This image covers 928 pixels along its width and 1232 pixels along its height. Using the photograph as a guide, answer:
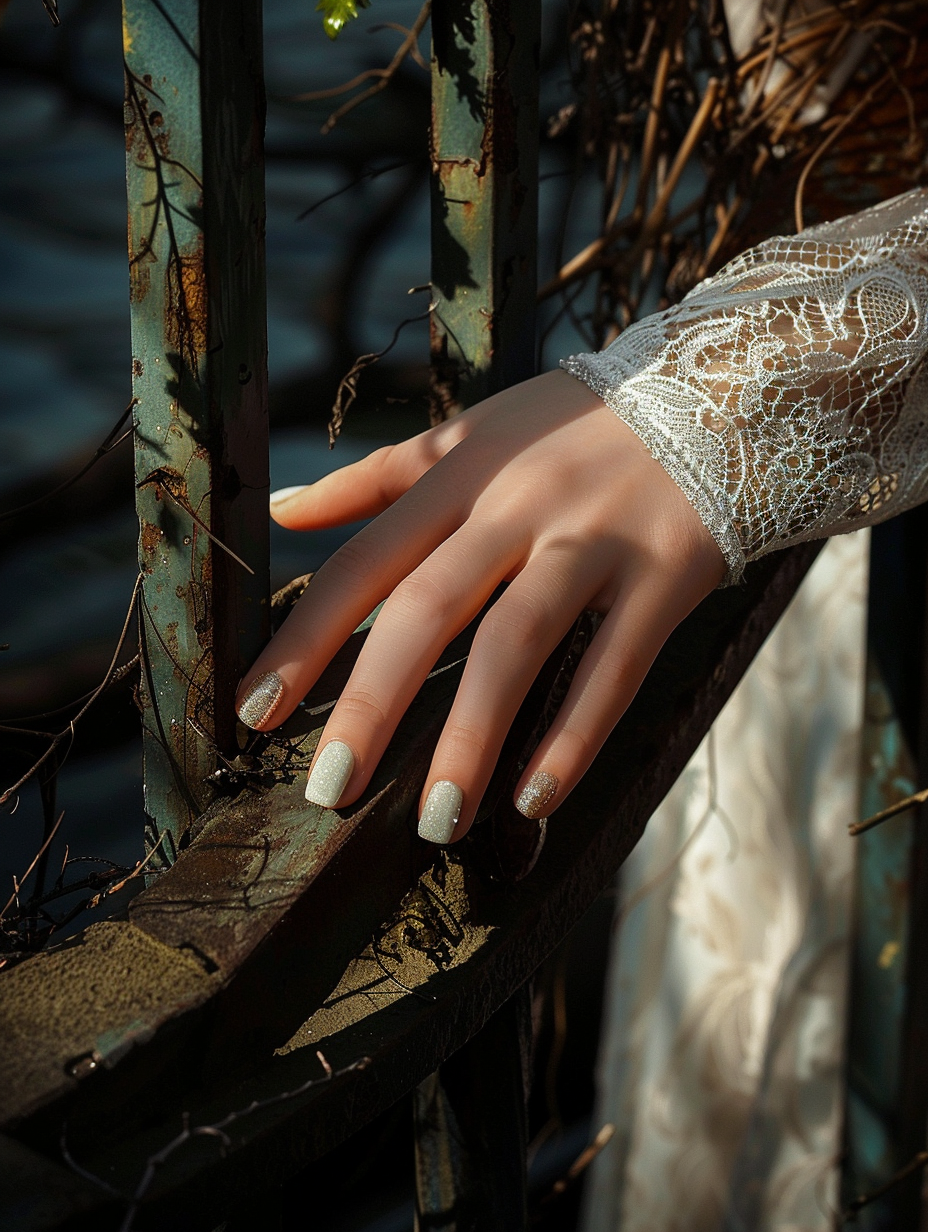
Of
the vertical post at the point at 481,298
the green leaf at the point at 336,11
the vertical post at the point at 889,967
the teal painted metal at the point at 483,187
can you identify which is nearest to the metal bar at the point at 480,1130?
the vertical post at the point at 481,298

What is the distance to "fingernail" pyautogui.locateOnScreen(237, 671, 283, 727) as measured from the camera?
1.37ft

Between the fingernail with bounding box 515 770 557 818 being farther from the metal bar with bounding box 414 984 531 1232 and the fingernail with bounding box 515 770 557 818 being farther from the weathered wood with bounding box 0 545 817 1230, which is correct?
the metal bar with bounding box 414 984 531 1232

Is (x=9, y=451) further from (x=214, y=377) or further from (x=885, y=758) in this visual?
(x=885, y=758)

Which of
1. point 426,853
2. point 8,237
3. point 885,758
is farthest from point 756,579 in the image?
point 8,237

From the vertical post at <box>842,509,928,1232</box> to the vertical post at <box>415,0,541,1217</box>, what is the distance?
0.65m

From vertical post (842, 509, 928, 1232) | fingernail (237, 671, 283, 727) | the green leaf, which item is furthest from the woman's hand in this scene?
vertical post (842, 509, 928, 1232)

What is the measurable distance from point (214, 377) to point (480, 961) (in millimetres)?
246

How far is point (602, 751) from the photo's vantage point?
1.73ft

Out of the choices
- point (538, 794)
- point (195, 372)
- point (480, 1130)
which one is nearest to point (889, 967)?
point (480, 1130)

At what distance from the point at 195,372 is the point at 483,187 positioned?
0.20m

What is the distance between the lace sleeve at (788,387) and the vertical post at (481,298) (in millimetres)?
55

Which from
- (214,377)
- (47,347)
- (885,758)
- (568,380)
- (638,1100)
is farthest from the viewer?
(638,1100)

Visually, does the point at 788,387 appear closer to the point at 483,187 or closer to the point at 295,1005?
the point at 483,187

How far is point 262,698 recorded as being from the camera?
1.38 feet
